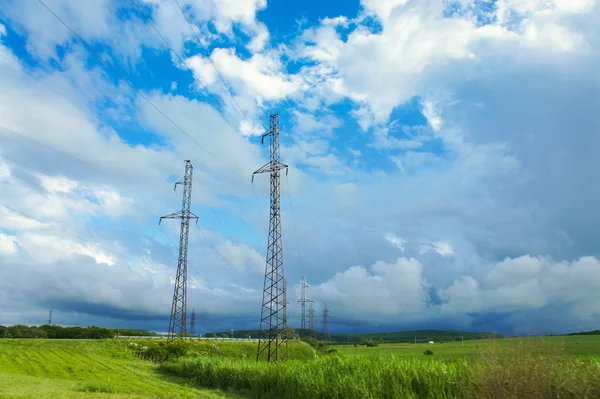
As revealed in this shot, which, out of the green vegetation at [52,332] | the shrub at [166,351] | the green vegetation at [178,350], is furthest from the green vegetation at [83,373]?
the green vegetation at [52,332]

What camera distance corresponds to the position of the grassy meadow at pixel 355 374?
38.2ft

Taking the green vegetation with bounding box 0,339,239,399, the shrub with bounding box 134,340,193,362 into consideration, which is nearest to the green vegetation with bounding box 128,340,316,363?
the shrub with bounding box 134,340,193,362

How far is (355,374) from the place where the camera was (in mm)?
19172

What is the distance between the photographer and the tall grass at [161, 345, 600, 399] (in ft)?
38.1

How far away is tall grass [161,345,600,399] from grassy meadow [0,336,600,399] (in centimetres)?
3

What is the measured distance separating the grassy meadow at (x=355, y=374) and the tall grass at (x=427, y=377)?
1.1 inches

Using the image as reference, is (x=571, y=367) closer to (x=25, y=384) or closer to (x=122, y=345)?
(x=25, y=384)

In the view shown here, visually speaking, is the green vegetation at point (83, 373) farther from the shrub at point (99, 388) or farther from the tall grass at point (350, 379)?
the tall grass at point (350, 379)

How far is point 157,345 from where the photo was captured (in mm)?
52188

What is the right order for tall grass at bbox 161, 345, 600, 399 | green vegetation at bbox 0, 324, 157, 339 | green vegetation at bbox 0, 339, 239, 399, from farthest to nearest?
green vegetation at bbox 0, 324, 157, 339, green vegetation at bbox 0, 339, 239, 399, tall grass at bbox 161, 345, 600, 399

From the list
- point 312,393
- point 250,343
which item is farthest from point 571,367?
point 250,343

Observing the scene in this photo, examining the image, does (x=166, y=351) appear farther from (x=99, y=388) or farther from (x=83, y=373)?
(x=99, y=388)

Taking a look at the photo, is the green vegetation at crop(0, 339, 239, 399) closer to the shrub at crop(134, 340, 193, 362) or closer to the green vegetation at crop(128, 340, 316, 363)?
the green vegetation at crop(128, 340, 316, 363)

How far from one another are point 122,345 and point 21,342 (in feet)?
39.3
